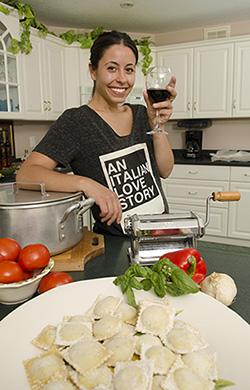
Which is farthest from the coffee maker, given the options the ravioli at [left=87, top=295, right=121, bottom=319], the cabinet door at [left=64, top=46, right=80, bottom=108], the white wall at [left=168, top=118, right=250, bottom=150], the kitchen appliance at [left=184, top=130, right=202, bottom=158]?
the ravioli at [left=87, top=295, right=121, bottom=319]

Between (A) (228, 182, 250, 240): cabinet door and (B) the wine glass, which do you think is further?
(A) (228, 182, 250, 240): cabinet door

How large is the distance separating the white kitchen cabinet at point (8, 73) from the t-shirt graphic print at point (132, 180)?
1721 millimetres

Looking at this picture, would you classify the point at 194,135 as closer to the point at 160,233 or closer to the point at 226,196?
the point at 226,196

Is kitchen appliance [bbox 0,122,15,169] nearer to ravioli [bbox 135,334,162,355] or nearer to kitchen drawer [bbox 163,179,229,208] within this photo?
kitchen drawer [bbox 163,179,229,208]

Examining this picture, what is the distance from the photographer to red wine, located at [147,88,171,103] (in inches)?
46.0

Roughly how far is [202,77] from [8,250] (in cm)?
318

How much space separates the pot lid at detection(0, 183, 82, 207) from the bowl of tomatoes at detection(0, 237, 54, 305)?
0.12 metres

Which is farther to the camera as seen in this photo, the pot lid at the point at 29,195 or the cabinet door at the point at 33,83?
the cabinet door at the point at 33,83

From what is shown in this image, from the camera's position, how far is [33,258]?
79cm

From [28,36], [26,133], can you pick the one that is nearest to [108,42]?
[28,36]

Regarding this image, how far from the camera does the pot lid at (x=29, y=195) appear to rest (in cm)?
91

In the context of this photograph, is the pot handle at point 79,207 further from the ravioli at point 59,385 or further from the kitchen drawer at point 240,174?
the kitchen drawer at point 240,174

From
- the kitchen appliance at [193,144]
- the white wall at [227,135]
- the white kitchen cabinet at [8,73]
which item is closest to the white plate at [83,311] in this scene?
the white kitchen cabinet at [8,73]

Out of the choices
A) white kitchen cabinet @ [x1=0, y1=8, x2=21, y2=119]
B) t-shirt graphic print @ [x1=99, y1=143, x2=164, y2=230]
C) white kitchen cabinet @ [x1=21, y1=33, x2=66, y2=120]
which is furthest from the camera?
white kitchen cabinet @ [x1=21, y1=33, x2=66, y2=120]
